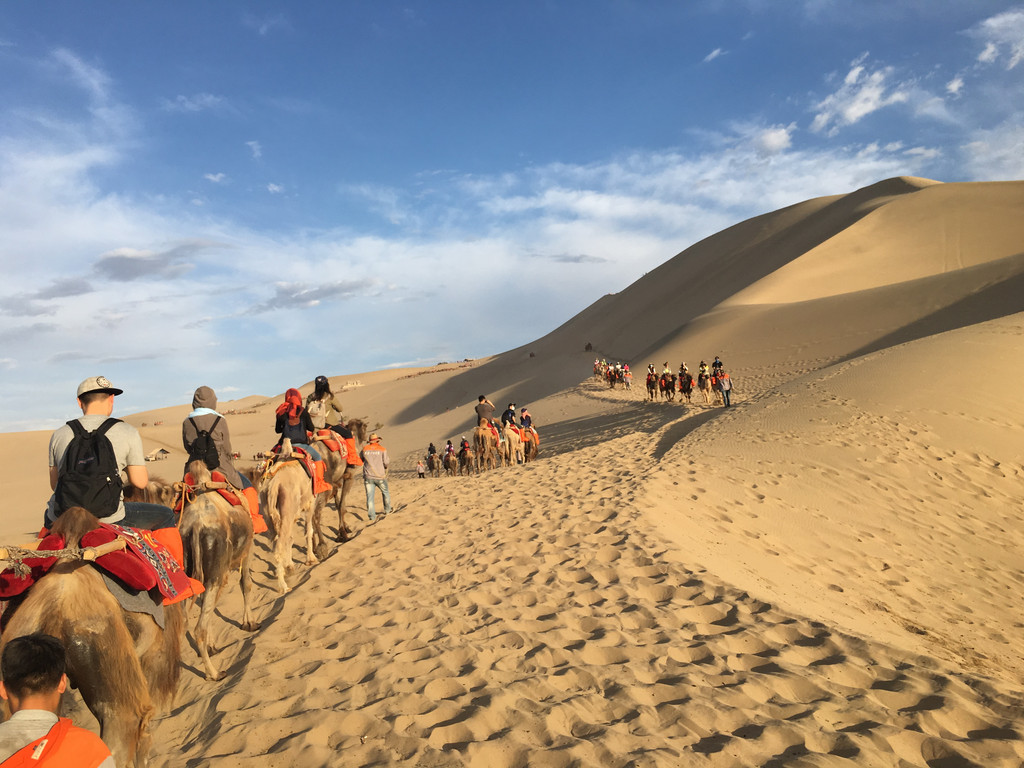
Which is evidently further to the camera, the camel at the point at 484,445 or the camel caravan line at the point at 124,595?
the camel at the point at 484,445

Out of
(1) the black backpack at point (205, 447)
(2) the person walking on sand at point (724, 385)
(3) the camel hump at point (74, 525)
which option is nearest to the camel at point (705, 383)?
(2) the person walking on sand at point (724, 385)

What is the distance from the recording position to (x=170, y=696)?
4.46m

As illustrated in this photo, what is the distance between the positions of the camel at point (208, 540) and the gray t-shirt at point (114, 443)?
1.98 metres

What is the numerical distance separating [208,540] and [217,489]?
59 cm

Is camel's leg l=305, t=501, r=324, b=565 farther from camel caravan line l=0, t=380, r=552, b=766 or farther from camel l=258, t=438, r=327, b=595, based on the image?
camel caravan line l=0, t=380, r=552, b=766

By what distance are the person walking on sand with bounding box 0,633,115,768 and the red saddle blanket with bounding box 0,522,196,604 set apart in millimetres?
1293

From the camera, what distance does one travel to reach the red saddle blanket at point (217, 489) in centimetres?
652

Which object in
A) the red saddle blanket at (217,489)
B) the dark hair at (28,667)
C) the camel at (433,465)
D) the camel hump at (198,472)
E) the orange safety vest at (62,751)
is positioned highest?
the camel hump at (198,472)

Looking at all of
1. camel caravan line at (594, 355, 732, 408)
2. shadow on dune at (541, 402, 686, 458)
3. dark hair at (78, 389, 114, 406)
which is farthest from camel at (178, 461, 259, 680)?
camel caravan line at (594, 355, 732, 408)

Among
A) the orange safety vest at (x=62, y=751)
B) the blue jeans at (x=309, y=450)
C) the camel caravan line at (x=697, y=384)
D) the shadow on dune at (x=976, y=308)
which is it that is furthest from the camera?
the shadow on dune at (x=976, y=308)

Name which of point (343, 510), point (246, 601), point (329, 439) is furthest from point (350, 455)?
point (246, 601)

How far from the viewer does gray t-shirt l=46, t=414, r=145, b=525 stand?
4.04 m

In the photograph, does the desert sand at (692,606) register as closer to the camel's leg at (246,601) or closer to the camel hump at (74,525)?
the camel's leg at (246,601)

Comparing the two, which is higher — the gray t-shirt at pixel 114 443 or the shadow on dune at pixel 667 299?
the shadow on dune at pixel 667 299
